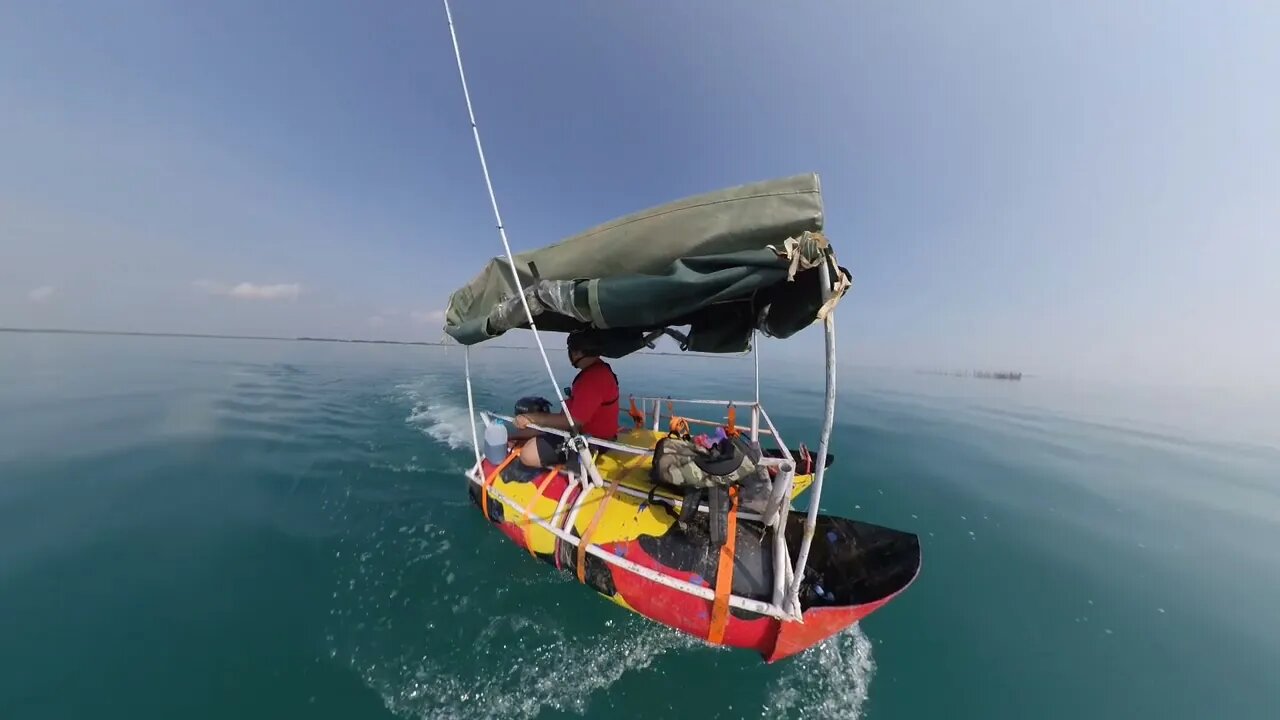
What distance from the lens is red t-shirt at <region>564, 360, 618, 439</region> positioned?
175 inches

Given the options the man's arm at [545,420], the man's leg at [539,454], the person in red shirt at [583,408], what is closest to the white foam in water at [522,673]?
the man's leg at [539,454]

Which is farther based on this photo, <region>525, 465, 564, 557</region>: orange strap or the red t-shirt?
the red t-shirt

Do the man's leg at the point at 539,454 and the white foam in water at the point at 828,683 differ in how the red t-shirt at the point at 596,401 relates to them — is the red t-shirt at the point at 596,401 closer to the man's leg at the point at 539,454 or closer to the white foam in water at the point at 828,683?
the man's leg at the point at 539,454

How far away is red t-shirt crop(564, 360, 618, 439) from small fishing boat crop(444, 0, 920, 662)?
0.54 meters

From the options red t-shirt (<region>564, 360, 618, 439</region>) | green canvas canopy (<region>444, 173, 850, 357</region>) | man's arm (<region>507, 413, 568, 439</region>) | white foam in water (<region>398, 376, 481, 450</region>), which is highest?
green canvas canopy (<region>444, 173, 850, 357</region>)

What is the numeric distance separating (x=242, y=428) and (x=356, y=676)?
10030mm

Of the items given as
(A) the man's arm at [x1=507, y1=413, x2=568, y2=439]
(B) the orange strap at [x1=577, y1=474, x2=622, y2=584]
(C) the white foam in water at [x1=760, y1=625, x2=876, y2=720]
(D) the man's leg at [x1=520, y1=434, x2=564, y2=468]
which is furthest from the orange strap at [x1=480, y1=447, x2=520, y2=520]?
(C) the white foam in water at [x1=760, y1=625, x2=876, y2=720]

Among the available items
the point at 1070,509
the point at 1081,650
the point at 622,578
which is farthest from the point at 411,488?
the point at 1070,509

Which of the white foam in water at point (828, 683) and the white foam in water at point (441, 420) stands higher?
the white foam in water at point (441, 420)

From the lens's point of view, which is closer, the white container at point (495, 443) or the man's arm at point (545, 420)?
the man's arm at point (545, 420)

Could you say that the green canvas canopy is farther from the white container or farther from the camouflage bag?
the white container

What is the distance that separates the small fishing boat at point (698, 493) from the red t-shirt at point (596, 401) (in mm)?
545

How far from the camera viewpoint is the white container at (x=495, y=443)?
200 inches

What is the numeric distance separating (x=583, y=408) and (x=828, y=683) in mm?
3552
